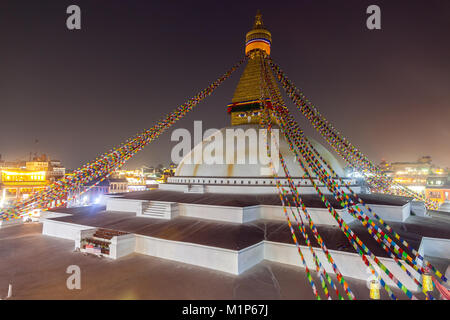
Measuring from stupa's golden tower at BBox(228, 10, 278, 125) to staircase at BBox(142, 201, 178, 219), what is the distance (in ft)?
22.8

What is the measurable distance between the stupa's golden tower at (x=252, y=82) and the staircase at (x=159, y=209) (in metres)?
6.96

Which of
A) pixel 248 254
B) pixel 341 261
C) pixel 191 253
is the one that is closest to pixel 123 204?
pixel 191 253

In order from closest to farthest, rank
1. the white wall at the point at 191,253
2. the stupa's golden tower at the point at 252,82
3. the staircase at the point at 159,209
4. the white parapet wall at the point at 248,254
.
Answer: the white parapet wall at the point at 248,254 → the white wall at the point at 191,253 → the staircase at the point at 159,209 → the stupa's golden tower at the point at 252,82

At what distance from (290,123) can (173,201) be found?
6212 millimetres

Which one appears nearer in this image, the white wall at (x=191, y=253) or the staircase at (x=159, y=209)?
the white wall at (x=191, y=253)

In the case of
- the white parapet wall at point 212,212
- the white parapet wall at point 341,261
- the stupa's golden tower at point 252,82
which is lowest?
the white parapet wall at point 341,261

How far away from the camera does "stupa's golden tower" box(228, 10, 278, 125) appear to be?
12945 millimetres

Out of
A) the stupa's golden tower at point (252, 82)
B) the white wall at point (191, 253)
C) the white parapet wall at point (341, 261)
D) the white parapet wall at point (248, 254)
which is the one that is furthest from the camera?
the stupa's golden tower at point (252, 82)

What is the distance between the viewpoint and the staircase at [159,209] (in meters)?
9.05

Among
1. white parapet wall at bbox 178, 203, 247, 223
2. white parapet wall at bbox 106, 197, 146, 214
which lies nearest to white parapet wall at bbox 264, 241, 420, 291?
white parapet wall at bbox 178, 203, 247, 223

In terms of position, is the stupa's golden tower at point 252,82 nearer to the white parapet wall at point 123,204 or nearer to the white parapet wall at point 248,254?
the white parapet wall at point 123,204

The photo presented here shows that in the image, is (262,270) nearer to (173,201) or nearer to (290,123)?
(173,201)

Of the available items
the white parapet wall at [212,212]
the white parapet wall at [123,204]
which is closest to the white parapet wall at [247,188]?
the white parapet wall at [212,212]

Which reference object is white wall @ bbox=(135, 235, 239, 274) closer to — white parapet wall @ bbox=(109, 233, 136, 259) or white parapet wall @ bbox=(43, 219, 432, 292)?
white parapet wall @ bbox=(43, 219, 432, 292)
